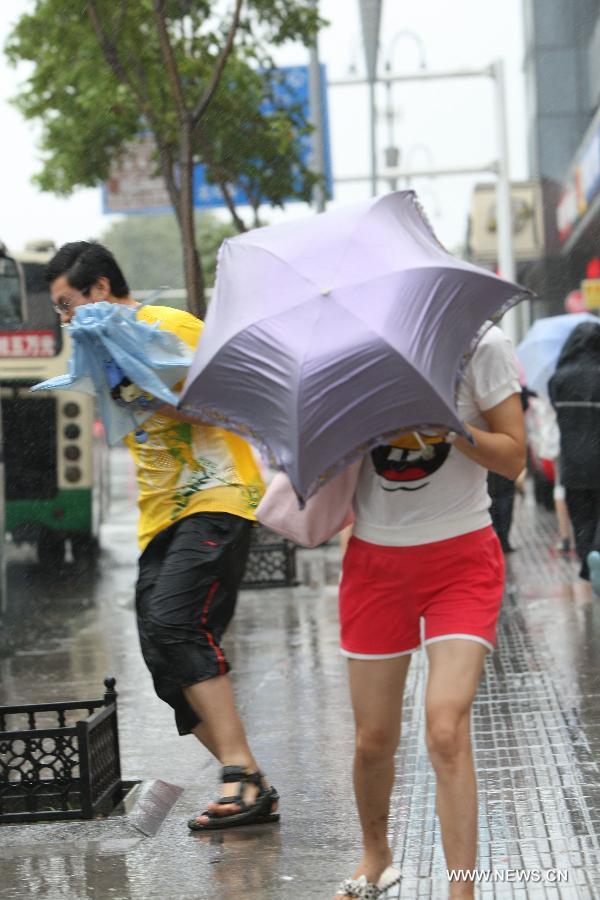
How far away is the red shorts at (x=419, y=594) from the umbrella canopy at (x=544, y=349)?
26.9 feet

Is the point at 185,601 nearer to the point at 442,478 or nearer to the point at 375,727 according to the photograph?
the point at 375,727

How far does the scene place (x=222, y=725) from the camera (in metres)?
5.23

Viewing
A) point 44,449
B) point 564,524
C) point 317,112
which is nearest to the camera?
point 564,524

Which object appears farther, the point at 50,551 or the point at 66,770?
the point at 50,551

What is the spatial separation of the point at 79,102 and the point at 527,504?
7392mm

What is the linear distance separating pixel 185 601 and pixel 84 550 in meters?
10.4

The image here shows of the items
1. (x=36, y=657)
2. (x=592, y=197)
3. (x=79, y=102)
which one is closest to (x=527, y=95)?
(x=592, y=197)

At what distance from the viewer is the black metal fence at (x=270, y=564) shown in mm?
12117

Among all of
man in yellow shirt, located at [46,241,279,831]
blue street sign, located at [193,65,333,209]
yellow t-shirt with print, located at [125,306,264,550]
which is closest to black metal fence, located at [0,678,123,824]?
man in yellow shirt, located at [46,241,279,831]

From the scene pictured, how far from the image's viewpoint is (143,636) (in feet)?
17.2

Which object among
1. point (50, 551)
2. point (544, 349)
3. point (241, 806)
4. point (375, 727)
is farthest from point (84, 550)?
point (375, 727)

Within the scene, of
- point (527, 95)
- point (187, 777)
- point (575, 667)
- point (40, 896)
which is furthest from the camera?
point (527, 95)

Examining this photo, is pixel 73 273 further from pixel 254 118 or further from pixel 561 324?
pixel 254 118

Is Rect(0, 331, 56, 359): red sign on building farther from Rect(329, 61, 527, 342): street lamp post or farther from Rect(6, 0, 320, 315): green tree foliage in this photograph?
Rect(329, 61, 527, 342): street lamp post
